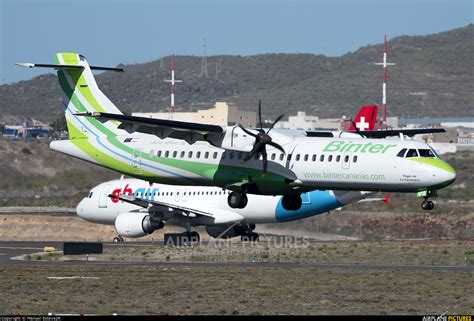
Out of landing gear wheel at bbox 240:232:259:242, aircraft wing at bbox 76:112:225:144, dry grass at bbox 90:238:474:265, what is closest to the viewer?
aircraft wing at bbox 76:112:225:144

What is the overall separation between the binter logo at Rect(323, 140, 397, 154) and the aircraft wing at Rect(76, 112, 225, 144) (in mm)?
4997

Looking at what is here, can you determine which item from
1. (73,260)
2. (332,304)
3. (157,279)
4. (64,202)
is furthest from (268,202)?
(64,202)

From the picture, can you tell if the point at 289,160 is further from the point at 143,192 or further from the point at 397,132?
the point at 143,192

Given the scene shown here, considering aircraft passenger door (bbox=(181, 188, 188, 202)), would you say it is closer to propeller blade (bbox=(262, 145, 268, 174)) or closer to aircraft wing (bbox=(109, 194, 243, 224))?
aircraft wing (bbox=(109, 194, 243, 224))

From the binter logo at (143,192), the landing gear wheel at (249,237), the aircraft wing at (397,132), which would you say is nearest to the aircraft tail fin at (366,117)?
the landing gear wheel at (249,237)

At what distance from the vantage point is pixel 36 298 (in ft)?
108

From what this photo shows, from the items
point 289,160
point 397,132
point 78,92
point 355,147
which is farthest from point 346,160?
point 78,92

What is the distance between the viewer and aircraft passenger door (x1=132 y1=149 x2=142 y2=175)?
5031 cm

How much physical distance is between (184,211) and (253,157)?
39.7ft

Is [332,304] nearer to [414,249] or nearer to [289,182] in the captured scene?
[289,182]

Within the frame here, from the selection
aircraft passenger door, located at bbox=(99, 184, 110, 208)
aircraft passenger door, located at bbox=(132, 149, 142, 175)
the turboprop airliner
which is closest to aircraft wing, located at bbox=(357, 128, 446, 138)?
the turboprop airliner

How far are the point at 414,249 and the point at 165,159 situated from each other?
12.8 m

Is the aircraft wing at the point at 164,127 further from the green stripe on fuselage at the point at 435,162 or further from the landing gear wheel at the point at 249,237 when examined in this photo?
the landing gear wheel at the point at 249,237

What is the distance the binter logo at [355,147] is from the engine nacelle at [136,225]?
15.2m
